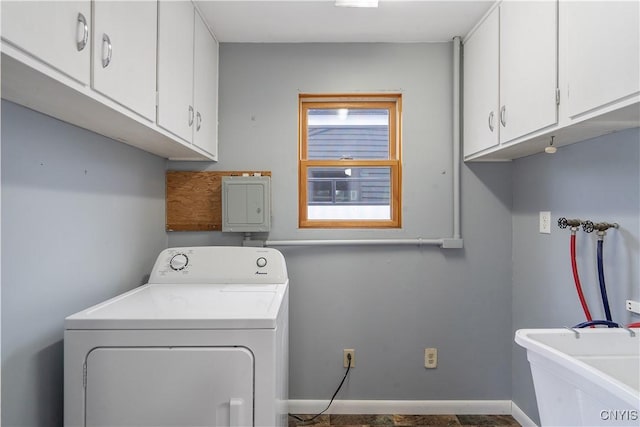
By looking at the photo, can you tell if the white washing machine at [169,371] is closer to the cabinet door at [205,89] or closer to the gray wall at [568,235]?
the cabinet door at [205,89]

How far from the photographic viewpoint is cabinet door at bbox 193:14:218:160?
178 centimetres

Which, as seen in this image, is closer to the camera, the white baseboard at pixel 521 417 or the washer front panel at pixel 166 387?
the washer front panel at pixel 166 387

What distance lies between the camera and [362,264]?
215cm

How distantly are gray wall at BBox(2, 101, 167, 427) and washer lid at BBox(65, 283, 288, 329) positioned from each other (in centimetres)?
15

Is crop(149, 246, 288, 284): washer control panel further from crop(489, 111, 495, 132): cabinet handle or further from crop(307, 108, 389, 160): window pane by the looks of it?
crop(489, 111, 495, 132): cabinet handle

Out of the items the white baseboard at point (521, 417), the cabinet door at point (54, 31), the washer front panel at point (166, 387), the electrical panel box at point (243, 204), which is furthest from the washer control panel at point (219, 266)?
the white baseboard at point (521, 417)

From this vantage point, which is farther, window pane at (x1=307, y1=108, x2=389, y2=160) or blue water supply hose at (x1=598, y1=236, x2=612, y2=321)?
window pane at (x1=307, y1=108, x2=389, y2=160)

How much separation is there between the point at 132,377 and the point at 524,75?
6.28 ft

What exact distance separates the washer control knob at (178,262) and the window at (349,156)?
791mm

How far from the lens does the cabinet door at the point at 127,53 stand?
0.99 meters

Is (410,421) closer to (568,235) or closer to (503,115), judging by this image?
(568,235)

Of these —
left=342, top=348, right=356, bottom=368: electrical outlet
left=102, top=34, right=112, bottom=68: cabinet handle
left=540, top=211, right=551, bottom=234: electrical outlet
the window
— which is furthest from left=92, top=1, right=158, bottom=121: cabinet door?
left=540, top=211, right=551, bottom=234: electrical outlet

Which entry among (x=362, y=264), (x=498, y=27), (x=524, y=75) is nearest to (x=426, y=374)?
(x=362, y=264)

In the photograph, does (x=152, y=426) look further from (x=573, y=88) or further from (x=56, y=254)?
(x=573, y=88)
